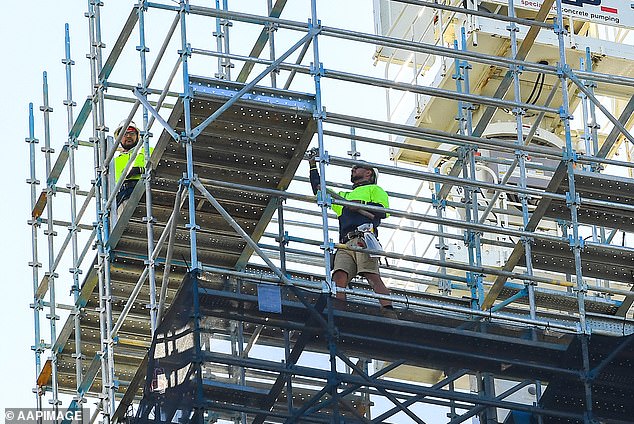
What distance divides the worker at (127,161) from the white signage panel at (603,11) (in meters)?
9.01

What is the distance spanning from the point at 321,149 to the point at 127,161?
3490 mm

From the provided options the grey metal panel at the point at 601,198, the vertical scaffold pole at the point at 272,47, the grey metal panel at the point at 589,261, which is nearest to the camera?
the grey metal panel at the point at 601,198

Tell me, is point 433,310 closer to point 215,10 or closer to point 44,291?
point 215,10

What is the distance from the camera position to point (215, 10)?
2262cm

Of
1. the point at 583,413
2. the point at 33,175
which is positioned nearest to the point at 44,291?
the point at 33,175

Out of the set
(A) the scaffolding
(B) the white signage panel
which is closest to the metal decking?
(A) the scaffolding

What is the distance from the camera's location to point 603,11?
3241 centimetres

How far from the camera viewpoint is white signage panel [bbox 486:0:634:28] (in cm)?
3216

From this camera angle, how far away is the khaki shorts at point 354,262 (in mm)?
22812

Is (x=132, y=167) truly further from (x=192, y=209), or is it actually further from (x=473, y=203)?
(x=473, y=203)

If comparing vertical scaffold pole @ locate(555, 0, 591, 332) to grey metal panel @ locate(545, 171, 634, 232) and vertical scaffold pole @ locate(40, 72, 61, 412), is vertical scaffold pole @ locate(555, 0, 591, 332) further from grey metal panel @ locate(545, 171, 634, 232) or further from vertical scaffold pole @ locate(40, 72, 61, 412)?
vertical scaffold pole @ locate(40, 72, 61, 412)

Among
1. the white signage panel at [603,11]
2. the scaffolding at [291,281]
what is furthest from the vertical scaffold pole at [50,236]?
the white signage panel at [603,11]

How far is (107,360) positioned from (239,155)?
2763mm

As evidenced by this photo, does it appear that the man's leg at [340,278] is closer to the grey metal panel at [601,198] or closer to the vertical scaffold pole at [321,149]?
the vertical scaffold pole at [321,149]
